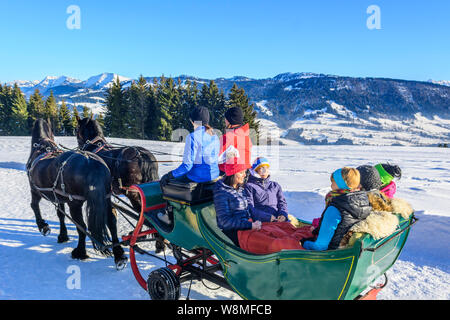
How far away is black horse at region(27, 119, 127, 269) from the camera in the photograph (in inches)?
165

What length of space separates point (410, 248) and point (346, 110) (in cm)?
19925

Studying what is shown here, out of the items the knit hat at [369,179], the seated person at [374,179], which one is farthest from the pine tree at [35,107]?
the knit hat at [369,179]

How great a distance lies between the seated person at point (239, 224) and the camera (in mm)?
2691

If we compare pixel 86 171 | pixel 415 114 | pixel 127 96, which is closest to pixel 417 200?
pixel 86 171

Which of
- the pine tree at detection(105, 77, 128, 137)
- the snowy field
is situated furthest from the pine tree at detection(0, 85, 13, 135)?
the snowy field

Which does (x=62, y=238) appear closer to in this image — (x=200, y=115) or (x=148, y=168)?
(x=148, y=168)

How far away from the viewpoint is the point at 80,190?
4.38 m

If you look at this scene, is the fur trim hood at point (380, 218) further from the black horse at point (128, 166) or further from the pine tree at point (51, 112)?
the pine tree at point (51, 112)

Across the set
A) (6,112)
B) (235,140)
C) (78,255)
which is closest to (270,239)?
(235,140)

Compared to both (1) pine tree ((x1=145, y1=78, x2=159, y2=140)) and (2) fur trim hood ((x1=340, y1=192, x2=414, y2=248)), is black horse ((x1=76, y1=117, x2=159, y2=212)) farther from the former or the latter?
(1) pine tree ((x1=145, y1=78, x2=159, y2=140))

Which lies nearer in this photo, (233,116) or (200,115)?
(200,115)

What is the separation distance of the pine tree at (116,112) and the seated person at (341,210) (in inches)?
1518

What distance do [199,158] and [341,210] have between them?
165 cm

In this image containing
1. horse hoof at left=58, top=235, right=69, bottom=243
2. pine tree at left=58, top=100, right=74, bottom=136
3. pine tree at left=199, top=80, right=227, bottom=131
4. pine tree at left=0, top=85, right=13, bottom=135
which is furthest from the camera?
pine tree at left=0, top=85, right=13, bottom=135
